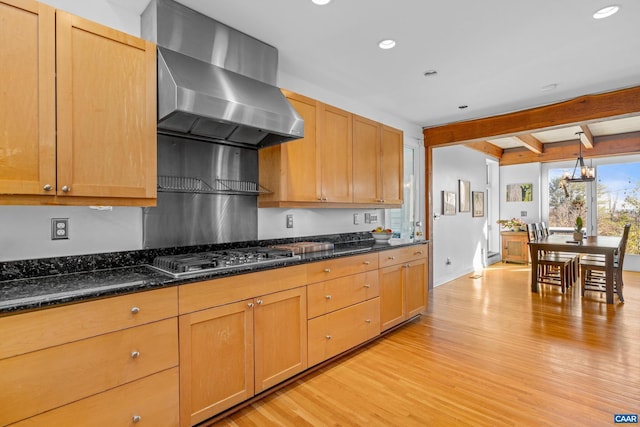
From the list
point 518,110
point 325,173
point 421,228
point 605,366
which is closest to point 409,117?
point 518,110

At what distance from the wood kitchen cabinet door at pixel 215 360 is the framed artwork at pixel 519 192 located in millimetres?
7964

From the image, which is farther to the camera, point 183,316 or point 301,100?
point 301,100

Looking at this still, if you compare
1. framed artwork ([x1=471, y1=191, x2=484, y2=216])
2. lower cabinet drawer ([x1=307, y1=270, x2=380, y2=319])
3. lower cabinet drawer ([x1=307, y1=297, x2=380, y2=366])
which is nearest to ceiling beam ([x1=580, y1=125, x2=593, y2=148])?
framed artwork ([x1=471, y1=191, x2=484, y2=216])

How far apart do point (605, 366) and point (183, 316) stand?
10.7 ft

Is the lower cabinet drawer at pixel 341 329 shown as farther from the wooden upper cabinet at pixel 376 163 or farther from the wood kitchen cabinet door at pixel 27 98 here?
the wood kitchen cabinet door at pixel 27 98

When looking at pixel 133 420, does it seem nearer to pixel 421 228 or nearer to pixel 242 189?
pixel 242 189

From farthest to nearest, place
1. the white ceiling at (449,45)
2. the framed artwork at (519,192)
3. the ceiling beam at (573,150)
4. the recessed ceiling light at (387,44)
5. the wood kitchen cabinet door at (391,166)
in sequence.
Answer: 1. the framed artwork at (519,192)
2. the ceiling beam at (573,150)
3. the wood kitchen cabinet door at (391,166)
4. the recessed ceiling light at (387,44)
5. the white ceiling at (449,45)

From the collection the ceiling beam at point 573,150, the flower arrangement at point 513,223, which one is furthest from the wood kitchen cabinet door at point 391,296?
the ceiling beam at point 573,150

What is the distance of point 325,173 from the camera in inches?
119

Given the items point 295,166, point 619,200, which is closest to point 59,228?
point 295,166

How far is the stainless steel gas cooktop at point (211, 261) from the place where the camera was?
1.84 meters

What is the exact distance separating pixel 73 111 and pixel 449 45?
8.77 ft

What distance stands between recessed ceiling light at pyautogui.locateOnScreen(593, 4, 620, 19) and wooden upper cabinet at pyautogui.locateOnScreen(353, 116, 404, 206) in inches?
75.0

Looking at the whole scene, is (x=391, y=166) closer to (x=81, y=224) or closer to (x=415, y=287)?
(x=415, y=287)
